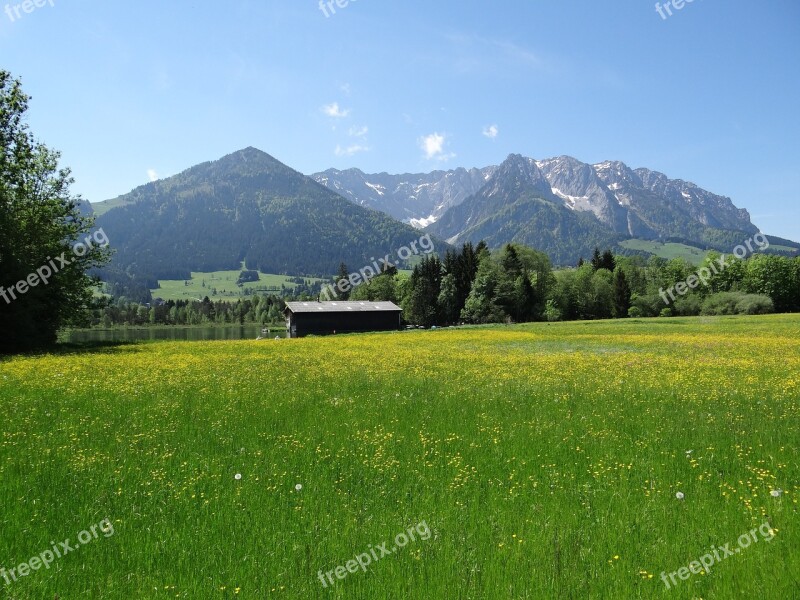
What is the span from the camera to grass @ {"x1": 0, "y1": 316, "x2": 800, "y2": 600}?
5.43 meters

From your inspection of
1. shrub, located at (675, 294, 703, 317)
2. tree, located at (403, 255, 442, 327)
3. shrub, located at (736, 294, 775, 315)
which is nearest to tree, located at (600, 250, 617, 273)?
shrub, located at (675, 294, 703, 317)

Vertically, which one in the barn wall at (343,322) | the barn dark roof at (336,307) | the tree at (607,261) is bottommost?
the barn wall at (343,322)

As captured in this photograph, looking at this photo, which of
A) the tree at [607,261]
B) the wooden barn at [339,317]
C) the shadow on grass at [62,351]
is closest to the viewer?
the shadow on grass at [62,351]

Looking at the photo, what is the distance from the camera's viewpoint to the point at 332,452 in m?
9.84

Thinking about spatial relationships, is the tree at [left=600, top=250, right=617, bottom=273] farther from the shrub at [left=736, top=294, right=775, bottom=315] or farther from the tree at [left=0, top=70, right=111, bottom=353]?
the tree at [left=0, top=70, right=111, bottom=353]

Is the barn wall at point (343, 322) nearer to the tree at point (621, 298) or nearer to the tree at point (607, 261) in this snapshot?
the tree at point (621, 298)

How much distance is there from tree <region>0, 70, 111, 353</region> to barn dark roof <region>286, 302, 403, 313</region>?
44093 mm

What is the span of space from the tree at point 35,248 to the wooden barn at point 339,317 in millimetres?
43562

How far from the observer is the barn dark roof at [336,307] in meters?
90.9

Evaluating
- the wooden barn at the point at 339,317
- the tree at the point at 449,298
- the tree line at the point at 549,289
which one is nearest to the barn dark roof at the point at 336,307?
the wooden barn at the point at 339,317

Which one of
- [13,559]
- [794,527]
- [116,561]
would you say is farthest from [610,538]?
[13,559]

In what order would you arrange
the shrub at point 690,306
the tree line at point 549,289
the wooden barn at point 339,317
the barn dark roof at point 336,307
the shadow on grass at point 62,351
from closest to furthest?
the shadow on grass at point 62,351
the wooden barn at point 339,317
the barn dark roof at point 336,307
the shrub at point 690,306
the tree line at point 549,289

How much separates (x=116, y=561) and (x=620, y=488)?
7171 mm

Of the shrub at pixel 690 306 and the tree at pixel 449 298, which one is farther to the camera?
the tree at pixel 449 298
